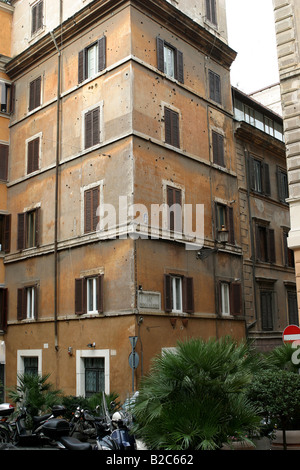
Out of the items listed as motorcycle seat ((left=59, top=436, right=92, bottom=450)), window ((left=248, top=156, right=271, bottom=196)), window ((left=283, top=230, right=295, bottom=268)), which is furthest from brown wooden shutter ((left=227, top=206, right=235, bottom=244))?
motorcycle seat ((left=59, top=436, right=92, bottom=450))

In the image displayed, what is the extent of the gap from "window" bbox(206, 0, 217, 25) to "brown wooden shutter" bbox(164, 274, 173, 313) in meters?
13.0

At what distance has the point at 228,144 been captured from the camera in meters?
24.7

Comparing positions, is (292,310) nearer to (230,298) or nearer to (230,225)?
(230,298)

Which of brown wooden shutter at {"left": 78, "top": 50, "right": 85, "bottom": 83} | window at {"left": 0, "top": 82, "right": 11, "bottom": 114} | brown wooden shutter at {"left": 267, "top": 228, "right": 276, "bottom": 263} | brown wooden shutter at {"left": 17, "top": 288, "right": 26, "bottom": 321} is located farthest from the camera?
brown wooden shutter at {"left": 267, "top": 228, "right": 276, "bottom": 263}

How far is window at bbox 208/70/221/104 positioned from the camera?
24.1 m

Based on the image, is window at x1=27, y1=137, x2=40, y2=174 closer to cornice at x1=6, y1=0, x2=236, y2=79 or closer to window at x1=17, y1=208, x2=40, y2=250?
window at x1=17, y1=208, x2=40, y2=250

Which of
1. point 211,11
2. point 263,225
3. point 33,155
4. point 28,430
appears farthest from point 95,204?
point 211,11

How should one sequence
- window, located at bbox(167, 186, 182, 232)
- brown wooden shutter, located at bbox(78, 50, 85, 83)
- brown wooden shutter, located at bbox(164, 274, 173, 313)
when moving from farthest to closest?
brown wooden shutter, located at bbox(78, 50, 85, 83), window, located at bbox(167, 186, 182, 232), brown wooden shutter, located at bbox(164, 274, 173, 313)

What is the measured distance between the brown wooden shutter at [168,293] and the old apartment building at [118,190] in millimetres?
59

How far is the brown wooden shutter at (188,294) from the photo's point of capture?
20.2 metres

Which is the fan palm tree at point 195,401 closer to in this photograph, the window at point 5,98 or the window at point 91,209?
the window at point 91,209

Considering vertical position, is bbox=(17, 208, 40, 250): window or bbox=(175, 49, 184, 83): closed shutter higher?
bbox=(175, 49, 184, 83): closed shutter

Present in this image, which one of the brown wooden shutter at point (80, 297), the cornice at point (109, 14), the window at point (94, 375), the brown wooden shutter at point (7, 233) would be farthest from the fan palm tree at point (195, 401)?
the brown wooden shutter at point (7, 233)
